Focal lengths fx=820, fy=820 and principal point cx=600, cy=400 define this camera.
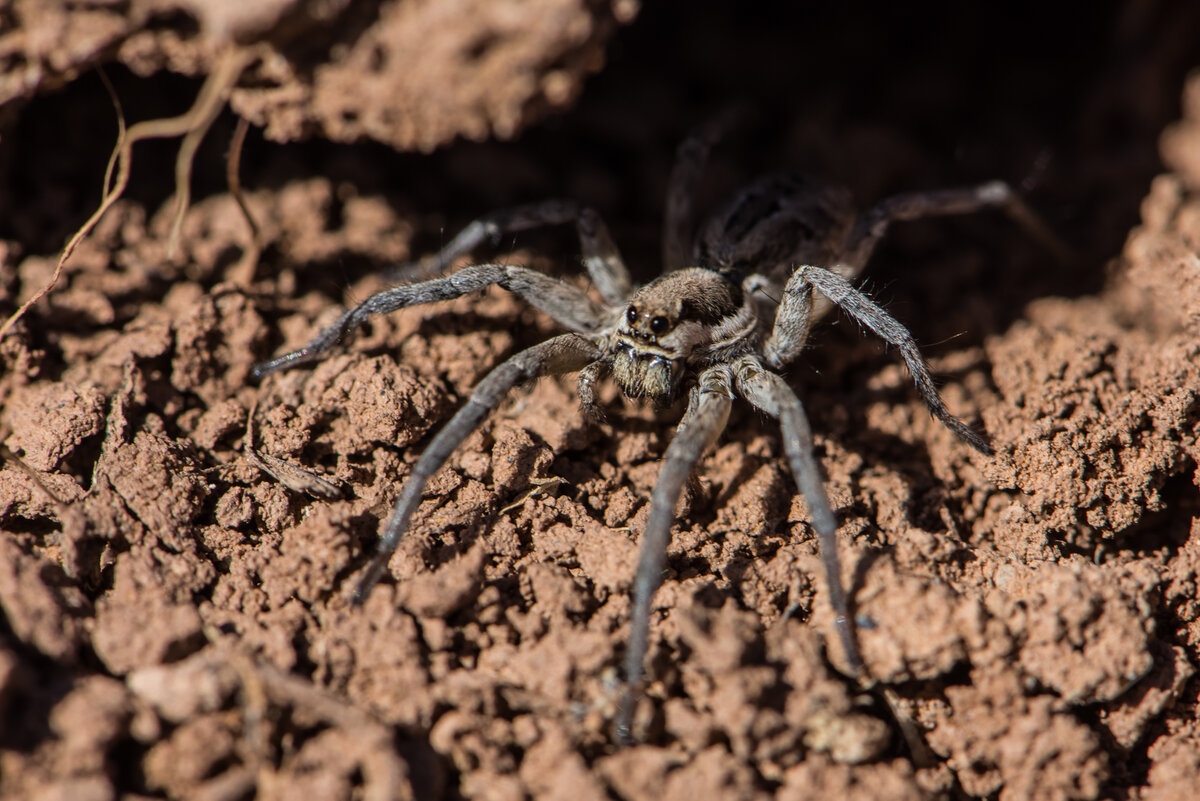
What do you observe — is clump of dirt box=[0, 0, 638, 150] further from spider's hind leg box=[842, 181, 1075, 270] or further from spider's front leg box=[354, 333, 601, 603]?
spider's hind leg box=[842, 181, 1075, 270]

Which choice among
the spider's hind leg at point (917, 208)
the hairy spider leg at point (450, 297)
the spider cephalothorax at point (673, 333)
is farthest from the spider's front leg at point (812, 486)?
the spider's hind leg at point (917, 208)

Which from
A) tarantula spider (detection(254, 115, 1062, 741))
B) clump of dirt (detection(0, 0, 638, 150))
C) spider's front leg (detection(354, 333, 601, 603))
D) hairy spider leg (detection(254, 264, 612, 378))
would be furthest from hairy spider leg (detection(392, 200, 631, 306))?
clump of dirt (detection(0, 0, 638, 150))

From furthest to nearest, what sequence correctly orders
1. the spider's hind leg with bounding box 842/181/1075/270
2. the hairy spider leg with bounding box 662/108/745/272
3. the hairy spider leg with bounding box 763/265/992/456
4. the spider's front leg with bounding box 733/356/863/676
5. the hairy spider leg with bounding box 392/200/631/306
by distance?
the hairy spider leg with bounding box 662/108/745/272 < the spider's hind leg with bounding box 842/181/1075/270 < the hairy spider leg with bounding box 392/200/631/306 < the hairy spider leg with bounding box 763/265/992/456 < the spider's front leg with bounding box 733/356/863/676

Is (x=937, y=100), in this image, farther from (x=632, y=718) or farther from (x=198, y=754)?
(x=198, y=754)

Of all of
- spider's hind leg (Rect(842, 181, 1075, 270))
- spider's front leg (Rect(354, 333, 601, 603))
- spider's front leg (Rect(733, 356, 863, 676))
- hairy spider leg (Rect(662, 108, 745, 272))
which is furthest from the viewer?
hairy spider leg (Rect(662, 108, 745, 272))

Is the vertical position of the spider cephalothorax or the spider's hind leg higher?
the spider's hind leg

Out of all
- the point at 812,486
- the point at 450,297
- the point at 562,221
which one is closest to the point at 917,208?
the point at 562,221

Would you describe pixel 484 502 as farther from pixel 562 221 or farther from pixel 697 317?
pixel 562 221
